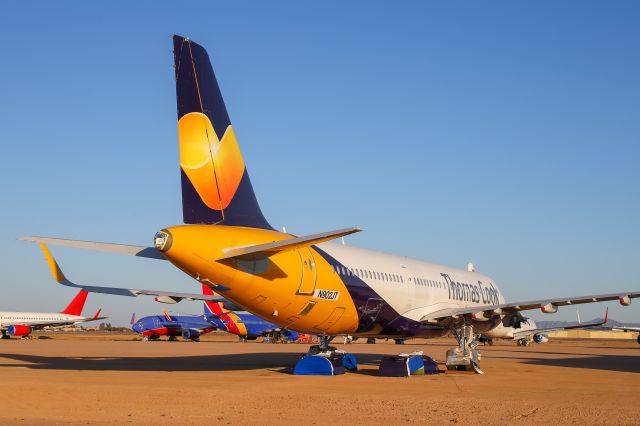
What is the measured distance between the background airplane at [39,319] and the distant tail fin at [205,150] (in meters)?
64.4

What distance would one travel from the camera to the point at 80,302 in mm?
87688

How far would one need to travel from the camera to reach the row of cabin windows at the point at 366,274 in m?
22.5

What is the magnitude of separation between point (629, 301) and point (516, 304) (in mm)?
4014

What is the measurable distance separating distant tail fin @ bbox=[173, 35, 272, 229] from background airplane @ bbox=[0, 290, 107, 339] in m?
64.4

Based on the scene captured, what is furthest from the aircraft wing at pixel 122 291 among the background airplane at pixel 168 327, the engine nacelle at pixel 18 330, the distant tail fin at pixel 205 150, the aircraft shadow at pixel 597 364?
the engine nacelle at pixel 18 330

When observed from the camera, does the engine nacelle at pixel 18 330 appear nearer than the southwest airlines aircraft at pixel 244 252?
No

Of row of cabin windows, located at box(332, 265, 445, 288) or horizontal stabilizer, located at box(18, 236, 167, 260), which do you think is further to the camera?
row of cabin windows, located at box(332, 265, 445, 288)

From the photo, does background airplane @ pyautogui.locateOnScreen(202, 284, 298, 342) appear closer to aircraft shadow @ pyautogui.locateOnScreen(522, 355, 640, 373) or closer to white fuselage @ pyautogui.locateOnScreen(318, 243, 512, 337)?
aircraft shadow @ pyautogui.locateOnScreen(522, 355, 640, 373)

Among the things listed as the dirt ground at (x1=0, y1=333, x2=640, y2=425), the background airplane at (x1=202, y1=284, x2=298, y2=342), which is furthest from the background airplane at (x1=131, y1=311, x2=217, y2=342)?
the dirt ground at (x1=0, y1=333, x2=640, y2=425)

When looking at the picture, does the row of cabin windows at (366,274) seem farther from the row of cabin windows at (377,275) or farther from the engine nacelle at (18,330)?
the engine nacelle at (18,330)

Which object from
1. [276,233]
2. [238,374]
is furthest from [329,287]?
[238,374]

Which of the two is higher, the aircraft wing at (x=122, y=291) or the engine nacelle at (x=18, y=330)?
the aircraft wing at (x=122, y=291)

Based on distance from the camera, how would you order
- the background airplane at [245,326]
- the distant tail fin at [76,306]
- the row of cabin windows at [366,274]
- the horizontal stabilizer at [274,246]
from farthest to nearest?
the distant tail fin at [76,306] < the background airplane at [245,326] < the row of cabin windows at [366,274] < the horizontal stabilizer at [274,246]

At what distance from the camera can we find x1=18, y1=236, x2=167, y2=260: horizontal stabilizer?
1859 cm
